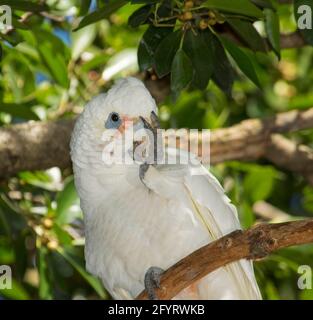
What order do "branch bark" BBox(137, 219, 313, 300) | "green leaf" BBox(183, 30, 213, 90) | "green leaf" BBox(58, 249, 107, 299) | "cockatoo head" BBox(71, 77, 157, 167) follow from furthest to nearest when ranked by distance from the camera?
1. "green leaf" BBox(58, 249, 107, 299)
2. "green leaf" BBox(183, 30, 213, 90)
3. "cockatoo head" BBox(71, 77, 157, 167)
4. "branch bark" BBox(137, 219, 313, 300)

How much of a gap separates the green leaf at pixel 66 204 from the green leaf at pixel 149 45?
895 mm

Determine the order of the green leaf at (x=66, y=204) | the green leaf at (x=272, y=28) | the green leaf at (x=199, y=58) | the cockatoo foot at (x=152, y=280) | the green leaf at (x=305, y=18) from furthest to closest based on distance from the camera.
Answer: the green leaf at (x=66, y=204) → the green leaf at (x=272, y=28) → the green leaf at (x=199, y=58) → the green leaf at (x=305, y=18) → the cockatoo foot at (x=152, y=280)

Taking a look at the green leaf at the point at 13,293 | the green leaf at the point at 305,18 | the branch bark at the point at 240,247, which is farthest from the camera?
the green leaf at the point at 13,293

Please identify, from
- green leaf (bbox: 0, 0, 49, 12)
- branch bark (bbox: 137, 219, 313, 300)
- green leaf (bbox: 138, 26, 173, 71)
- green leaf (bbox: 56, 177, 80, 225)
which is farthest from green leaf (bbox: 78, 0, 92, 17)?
branch bark (bbox: 137, 219, 313, 300)

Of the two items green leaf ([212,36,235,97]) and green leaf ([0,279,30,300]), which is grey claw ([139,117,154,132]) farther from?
green leaf ([0,279,30,300])

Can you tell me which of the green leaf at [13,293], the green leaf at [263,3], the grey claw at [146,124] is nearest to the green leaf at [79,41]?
the green leaf at [13,293]

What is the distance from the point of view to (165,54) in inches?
127

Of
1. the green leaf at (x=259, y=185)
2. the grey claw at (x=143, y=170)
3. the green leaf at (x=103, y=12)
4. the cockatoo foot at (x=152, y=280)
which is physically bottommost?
the green leaf at (x=259, y=185)

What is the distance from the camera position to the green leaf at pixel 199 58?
3.27 metres

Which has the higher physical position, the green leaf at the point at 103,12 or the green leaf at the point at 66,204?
the green leaf at the point at 103,12

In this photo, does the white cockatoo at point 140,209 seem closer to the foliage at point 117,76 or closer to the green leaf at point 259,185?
the foliage at point 117,76

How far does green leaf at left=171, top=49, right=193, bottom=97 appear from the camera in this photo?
10.4ft

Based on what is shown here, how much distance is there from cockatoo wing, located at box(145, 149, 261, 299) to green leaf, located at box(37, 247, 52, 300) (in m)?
0.89

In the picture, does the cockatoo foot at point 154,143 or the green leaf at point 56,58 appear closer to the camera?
the cockatoo foot at point 154,143
